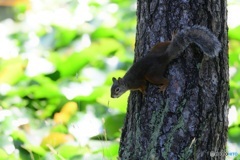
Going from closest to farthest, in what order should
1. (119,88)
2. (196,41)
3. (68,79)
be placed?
(196,41)
(119,88)
(68,79)

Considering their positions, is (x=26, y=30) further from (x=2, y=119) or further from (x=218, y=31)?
(x=218, y=31)

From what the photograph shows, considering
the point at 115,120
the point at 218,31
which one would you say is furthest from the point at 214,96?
the point at 115,120

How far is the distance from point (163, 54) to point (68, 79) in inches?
98.3

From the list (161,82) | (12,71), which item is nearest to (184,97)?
(161,82)

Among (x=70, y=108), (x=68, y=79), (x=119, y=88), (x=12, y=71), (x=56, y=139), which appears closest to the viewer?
(x=119, y=88)

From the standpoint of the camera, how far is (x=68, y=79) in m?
5.47

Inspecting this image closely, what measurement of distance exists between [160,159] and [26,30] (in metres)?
4.41

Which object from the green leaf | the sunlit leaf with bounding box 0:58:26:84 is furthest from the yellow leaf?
the green leaf

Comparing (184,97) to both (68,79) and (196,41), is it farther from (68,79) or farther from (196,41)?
(68,79)

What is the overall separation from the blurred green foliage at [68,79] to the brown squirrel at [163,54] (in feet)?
1.95

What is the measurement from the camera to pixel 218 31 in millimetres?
3148

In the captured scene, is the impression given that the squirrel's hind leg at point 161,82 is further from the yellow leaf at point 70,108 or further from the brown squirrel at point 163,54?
the yellow leaf at point 70,108

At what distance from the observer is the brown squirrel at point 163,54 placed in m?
2.99

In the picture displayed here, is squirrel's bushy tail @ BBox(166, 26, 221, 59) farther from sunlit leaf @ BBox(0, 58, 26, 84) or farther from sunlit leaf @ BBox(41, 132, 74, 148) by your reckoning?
sunlit leaf @ BBox(0, 58, 26, 84)
